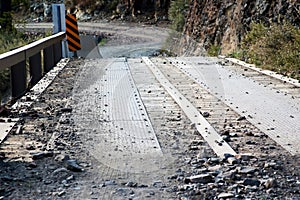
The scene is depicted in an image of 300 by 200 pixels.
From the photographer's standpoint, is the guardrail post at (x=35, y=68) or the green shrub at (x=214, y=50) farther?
the green shrub at (x=214, y=50)

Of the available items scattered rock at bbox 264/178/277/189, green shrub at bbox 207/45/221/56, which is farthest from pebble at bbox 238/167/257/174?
green shrub at bbox 207/45/221/56

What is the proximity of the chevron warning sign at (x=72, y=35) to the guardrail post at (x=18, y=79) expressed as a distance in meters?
7.94

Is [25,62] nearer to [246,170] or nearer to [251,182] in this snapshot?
[246,170]

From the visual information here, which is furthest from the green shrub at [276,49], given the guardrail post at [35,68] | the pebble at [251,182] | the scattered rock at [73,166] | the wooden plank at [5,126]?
the scattered rock at [73,166]

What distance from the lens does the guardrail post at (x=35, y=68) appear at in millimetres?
A: 11234

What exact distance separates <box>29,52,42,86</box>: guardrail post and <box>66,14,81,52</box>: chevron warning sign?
5.94 metres

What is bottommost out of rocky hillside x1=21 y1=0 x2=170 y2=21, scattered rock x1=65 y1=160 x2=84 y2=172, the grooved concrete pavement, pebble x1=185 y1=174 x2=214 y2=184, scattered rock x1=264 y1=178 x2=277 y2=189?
rocky hillside x1=21 y1=0 x2=170 y2=21

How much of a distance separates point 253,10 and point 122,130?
12.8 m

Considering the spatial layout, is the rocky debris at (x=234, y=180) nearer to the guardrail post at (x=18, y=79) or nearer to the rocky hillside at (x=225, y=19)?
Result: the guardrail post at (x=18, y=79)

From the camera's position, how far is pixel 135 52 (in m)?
28.4

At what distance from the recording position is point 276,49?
14375mm

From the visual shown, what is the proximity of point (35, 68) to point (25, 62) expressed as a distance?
142 centimetres

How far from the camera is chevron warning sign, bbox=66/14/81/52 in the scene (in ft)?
58.7

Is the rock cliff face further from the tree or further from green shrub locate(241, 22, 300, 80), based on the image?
the tree
